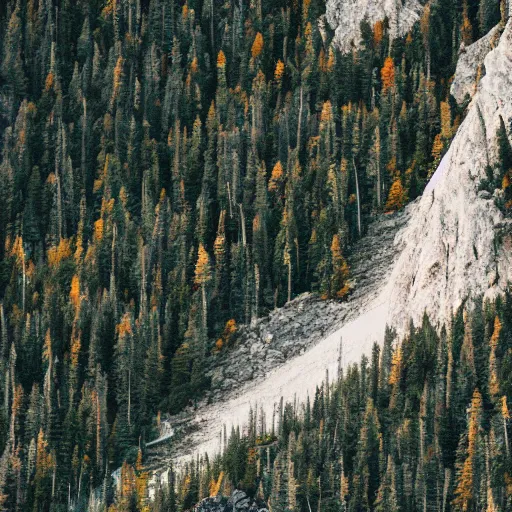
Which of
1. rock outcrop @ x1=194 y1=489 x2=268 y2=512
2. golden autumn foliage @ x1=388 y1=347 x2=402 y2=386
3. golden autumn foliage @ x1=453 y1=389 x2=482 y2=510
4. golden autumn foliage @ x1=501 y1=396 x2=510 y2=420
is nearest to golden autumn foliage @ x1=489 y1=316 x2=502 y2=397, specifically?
golden autumn foliage @ x1=501 y1=396 x2=510 y2=420

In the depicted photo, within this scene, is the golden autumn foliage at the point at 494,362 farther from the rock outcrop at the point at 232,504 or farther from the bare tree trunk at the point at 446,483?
the rock outcrop at the point at 232,504

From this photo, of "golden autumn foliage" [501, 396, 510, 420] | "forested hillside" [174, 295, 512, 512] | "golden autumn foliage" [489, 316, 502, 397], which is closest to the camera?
"forested hillside" [174, 295, 512, 512]

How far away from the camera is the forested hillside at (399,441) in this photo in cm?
18300

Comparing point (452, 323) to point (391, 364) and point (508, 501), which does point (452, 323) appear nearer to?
point (391, 364)

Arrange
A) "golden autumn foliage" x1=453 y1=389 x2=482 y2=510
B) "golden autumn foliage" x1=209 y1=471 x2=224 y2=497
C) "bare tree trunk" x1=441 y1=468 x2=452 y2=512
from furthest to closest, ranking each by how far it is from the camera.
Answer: "golden autumn foliage" x1=209 y1=471 x2=224 y2=497
"bare tree trunk" x1=441 y1=468 x2=452 y2=512
"golden autumn foliage" x1=453 y1=389 x2=482 y2=510

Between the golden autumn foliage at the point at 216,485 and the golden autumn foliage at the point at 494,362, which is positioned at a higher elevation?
the golden autumn foliage at the point at 494,362

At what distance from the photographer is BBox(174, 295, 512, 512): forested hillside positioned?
183 meters

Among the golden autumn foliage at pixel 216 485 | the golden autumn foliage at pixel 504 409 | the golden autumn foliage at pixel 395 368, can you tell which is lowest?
the golden autumn foliage at pixel 216 485

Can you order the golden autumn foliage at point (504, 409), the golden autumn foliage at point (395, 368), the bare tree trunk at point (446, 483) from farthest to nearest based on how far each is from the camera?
the golden autumn foliage at point (395, 368) < the golden autumn foliage at point (504, 409) < the bare tree trunk at point (446, 483)

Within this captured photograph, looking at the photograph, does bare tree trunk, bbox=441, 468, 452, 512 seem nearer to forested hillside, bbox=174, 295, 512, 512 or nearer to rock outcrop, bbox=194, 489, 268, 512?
forested hillside, bbox=174, 295, 512, 512

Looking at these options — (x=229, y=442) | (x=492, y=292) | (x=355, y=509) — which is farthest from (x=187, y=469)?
(x=492, y=292)

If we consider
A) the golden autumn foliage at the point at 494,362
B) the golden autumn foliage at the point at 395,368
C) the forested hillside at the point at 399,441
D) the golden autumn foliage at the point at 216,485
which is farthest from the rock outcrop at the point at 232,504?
the golden autumn foliage at the point at 494,362

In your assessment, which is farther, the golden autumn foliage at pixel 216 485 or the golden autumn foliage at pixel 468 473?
the golden autumn foliage at pixel 216 485

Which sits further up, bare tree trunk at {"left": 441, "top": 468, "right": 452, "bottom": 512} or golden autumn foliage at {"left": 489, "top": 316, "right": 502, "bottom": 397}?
golden autumn foliage at {"left": 489, "top": 316, "right": 502, "bottom": 397}
